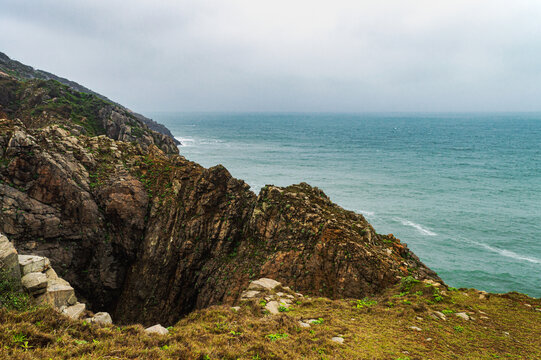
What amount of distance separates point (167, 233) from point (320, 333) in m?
14.2

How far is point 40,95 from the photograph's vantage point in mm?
48156

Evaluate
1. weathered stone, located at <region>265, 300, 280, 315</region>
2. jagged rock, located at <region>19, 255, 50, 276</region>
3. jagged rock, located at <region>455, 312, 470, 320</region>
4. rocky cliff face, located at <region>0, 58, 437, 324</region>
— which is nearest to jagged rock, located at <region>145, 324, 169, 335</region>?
weathered stone, located at <region>265, 300, 280, 315</region>

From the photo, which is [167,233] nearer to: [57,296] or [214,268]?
[214,268]

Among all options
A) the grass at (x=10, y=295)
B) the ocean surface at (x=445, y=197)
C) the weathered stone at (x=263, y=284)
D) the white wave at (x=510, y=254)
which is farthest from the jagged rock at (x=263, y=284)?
the white wave at (x=510, y=254)

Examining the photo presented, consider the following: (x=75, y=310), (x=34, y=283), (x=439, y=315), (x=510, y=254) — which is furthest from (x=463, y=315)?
(x=510, y=254)

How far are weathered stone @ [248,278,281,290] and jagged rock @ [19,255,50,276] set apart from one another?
989cm

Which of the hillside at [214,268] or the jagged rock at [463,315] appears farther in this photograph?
the jagged rock at [463,315]

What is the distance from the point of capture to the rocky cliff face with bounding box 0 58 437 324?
16125 mm

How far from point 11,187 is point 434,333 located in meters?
25.9

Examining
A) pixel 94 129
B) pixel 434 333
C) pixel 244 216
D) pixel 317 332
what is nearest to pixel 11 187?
pixel 244 216

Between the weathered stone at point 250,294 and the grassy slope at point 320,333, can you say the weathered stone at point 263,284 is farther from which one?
the grassy slope at point 320,333

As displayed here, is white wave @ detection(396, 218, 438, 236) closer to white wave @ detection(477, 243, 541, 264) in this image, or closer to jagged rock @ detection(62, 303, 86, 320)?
white wave @ detection(477, 243, 541, 264)

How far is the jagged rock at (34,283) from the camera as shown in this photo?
10.1 metres

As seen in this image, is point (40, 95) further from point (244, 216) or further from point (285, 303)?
point (285, 303)
